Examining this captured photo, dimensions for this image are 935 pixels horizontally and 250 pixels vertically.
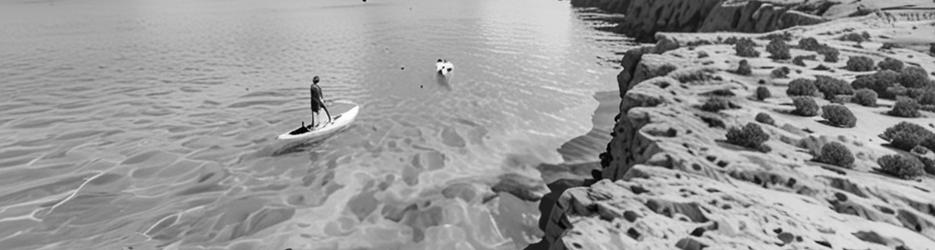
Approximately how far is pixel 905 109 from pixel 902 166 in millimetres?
6704

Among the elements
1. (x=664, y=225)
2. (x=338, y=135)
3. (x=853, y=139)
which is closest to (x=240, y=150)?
(x=338, y=135)

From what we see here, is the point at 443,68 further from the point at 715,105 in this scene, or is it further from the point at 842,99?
the point at 842,99

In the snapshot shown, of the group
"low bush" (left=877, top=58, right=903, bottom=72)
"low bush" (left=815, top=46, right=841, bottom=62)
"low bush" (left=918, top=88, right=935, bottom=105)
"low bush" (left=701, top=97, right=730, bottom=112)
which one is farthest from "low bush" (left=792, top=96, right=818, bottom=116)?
"low bush" (left=815, top=46, right=841, bottom=62)

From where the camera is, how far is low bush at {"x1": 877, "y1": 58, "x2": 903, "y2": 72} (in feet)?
77.2

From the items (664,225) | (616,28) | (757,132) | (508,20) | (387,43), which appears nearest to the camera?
(664,225)

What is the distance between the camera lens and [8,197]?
1767 centimetres

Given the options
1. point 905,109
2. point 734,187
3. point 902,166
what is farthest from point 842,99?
point 734,187

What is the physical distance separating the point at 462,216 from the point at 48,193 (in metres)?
15.4

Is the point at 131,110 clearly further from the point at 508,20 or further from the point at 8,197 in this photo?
the point at 508,20

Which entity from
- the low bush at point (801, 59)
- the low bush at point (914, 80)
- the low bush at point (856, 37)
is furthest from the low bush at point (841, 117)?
the low bush at point (856, 37)

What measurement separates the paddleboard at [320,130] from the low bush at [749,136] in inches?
→ 704

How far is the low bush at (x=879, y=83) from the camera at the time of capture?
2052 cm

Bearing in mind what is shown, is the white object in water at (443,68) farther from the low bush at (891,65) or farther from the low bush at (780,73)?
the low bush at (891,65)

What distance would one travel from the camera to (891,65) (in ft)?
77.7
